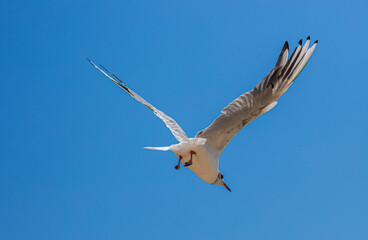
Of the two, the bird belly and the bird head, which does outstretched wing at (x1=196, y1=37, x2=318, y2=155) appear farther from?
the bird head

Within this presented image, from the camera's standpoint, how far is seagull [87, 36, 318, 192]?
3.46 m

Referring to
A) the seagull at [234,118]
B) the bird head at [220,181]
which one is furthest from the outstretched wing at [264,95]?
the bird head at [220,181]

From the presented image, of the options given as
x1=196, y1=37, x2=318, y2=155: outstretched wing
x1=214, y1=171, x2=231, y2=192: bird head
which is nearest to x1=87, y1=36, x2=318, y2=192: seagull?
x1=196, y1=37, x2=318, y2=155: outstretched wing

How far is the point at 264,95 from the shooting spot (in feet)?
11.6

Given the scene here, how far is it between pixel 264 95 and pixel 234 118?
312 mm

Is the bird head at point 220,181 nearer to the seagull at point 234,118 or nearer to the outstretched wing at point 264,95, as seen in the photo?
the seagull at point 234,118

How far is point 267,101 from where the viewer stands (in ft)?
11.6

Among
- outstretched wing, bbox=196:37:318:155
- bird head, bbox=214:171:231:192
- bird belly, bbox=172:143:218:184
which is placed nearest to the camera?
outstretched wing, bbox=196:37:318:155

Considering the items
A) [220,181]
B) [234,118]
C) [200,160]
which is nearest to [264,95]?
[234,118]

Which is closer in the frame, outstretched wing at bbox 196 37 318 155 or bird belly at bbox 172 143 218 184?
A: outstretched wing at bbox 196 37 318 155

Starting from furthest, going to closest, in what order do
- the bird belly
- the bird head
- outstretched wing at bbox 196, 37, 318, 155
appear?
the bird head < the bird belly < outstretched wing at bbox 196, 37, 318, 155

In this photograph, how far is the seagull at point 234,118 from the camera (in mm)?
3465

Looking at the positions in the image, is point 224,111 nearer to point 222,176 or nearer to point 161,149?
point 161,149

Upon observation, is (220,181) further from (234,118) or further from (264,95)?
(264,95)
